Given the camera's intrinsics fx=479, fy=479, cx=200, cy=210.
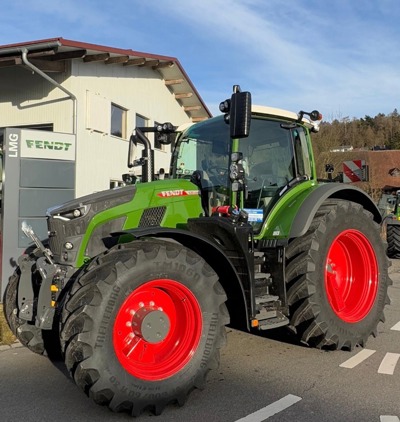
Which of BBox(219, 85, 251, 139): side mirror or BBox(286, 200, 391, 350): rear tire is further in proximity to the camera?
BBox(286, 200, 391, 350): rear tire

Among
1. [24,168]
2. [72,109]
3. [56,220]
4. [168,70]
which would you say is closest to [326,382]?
[56,220]

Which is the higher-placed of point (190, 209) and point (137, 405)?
point (190, 209)

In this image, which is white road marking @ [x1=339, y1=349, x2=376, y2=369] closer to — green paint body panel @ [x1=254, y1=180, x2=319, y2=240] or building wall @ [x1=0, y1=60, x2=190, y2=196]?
green paint body panel @ [x1=254, y1=180, x2=319, y2=240]

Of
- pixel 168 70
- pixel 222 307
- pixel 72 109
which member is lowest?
pixel 222 307

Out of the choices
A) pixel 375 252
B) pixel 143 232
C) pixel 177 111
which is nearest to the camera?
pixel 143 232

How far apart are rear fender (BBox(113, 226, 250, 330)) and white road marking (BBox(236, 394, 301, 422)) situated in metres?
0.65

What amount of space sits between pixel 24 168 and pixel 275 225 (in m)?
4.84

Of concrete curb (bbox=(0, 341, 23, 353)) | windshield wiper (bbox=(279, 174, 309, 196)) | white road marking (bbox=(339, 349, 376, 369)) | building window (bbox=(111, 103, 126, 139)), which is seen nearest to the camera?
white road marking (bbox=(339, 349, 376, 369))

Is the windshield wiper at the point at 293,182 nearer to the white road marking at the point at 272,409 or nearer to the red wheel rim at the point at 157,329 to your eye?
the red wheel rim at the point at 157,329

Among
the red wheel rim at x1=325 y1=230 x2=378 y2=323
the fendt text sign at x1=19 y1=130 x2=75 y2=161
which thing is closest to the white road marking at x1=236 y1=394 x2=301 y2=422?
the red wheel rim at x1=325 y1=230 x2=378 y2=323

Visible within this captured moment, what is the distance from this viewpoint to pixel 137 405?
10.7ft

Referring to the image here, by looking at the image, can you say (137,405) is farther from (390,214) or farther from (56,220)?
(390,214)

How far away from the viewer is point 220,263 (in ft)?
13.2

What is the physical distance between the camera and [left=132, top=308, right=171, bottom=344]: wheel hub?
3.57m
